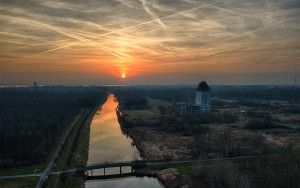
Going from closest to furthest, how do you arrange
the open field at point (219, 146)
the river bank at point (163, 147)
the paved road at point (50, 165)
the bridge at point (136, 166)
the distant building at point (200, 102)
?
the open field at point (219, 146) < the paved road at point (50, 165) < the river bank at point (163, 147) < the bridge at point (136, 166) < the distant building at point (200, 102)

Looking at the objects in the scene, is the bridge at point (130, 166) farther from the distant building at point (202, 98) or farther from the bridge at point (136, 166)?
the distant building at point (202, 98)

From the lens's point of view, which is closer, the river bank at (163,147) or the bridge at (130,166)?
the river bank at (163,147)

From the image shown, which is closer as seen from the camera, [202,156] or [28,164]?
[28,164]

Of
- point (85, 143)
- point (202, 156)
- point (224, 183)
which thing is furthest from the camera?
point (85, 143)

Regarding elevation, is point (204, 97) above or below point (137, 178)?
above

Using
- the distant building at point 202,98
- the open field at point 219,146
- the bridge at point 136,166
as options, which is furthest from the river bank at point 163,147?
the distant building at point 202,98

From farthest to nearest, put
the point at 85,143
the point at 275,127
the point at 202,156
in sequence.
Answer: the point at 275,127 < the point at 85,143 < the point at 202,156

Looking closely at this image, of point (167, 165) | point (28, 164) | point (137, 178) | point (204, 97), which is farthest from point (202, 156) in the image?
point (204, 97)

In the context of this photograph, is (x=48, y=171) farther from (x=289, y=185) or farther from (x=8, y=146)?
(x=289, y=185)

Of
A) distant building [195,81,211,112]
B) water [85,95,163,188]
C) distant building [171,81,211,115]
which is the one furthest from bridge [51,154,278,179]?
distant building [195,81,211,112]
